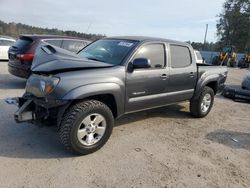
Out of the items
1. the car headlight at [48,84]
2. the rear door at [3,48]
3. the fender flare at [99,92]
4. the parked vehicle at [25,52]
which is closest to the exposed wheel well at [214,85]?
the fender flare at [99,92]

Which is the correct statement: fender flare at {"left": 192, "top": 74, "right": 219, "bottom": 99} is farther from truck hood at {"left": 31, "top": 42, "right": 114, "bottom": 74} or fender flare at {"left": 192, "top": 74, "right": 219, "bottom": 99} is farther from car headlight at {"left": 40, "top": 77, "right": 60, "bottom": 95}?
car headlight at {"left": 40, "top": 77, "right": 60, "bottom": 95}

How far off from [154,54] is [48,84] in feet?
7.42

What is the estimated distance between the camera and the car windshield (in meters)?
4.94

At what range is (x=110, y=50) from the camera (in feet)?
17.1

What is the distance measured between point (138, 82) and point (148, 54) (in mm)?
658

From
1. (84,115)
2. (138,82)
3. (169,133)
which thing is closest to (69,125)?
(84,115)

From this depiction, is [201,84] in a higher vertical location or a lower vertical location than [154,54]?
lower

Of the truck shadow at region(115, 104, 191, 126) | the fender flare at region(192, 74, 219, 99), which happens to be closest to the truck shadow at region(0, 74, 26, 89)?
the truck shadow at region(115, 104, 191, 126)

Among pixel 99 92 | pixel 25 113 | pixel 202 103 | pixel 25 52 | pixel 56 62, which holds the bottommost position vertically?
pixel 202 103

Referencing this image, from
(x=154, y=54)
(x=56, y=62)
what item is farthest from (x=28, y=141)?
(x=154, y=54)

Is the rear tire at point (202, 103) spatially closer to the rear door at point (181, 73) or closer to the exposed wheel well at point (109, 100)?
the rear door at point (181, 73)

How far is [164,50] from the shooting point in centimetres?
559

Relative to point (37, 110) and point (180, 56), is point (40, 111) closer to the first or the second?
point (37, 110)

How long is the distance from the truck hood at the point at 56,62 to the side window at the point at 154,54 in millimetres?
793
